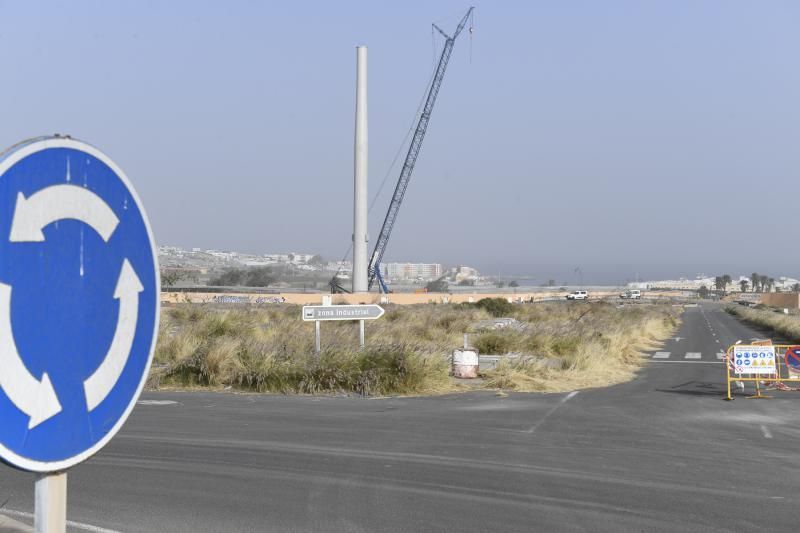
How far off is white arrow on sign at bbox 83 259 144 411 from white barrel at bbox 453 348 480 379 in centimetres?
1824

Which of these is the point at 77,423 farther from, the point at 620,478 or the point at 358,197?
the point at 358,197

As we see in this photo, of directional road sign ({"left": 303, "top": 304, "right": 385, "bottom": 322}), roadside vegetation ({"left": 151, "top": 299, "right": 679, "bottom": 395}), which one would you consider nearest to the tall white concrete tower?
roadside vegetation ({"left": 151, "top": 299, "right": 679, "bottom": 395})

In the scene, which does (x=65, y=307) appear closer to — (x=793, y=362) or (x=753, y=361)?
(x=753, y=361)

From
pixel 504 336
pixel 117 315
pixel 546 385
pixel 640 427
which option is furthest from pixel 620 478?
pixel 504 336

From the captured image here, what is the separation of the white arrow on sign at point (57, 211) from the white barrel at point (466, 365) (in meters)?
18.4

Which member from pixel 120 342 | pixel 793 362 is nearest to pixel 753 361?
pixel 793 362

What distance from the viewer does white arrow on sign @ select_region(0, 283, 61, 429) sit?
2.14 metres

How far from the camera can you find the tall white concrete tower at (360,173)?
58.8m

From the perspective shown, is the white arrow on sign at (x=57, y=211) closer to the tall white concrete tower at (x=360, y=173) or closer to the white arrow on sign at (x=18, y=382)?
the white arrow on sign at (x=18, y=382)

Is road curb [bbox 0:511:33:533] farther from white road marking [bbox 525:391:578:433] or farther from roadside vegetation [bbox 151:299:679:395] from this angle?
roadside vegetation [bbox 151:299:679:395]

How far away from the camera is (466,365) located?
20.7 m

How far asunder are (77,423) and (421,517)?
5.63 metres

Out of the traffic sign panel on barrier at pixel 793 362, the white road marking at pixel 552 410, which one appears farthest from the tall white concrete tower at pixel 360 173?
the white road marking at pixel 552 410

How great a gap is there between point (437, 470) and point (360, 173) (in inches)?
2037
